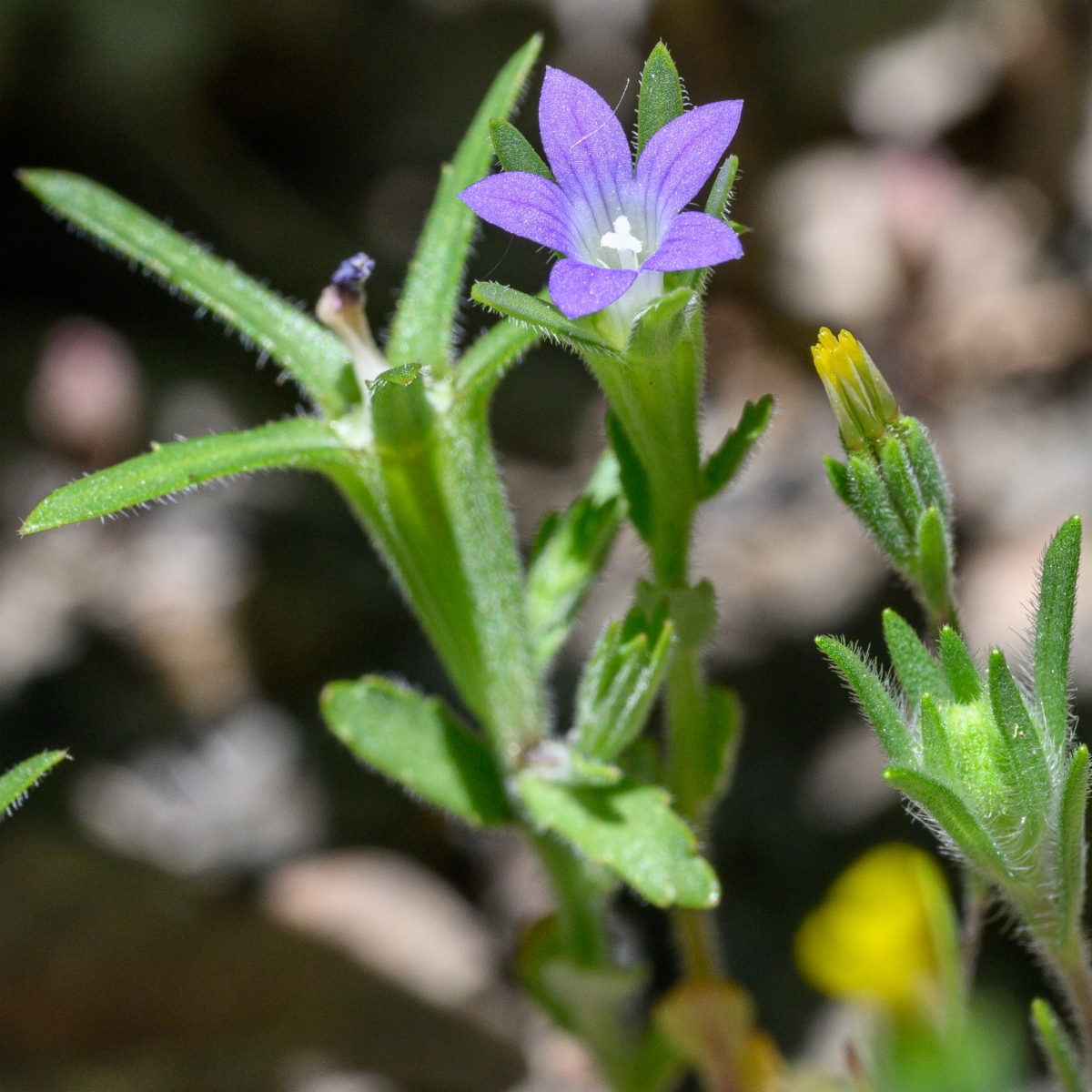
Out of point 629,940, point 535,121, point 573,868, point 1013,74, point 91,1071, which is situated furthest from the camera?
point 1013,74

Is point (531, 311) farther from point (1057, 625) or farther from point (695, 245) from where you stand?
point (1057, 625)

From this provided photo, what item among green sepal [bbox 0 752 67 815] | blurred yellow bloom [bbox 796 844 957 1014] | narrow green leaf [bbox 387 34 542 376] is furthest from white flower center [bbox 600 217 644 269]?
blurred yellow bloom [bbox 796 844 957 1014]

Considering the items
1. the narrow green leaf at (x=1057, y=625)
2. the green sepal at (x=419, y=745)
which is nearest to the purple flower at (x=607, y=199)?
the narrow green leaf at (x=1057, y=625)

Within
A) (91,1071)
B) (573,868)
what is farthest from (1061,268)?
(91,1071)

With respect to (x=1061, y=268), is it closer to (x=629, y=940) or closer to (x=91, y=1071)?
(x=629, y=940)

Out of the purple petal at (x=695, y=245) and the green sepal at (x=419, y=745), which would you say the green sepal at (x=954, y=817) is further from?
the green sepal at (x=419, y=745)

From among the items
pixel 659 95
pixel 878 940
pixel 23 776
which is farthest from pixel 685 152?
pixel 878 940
